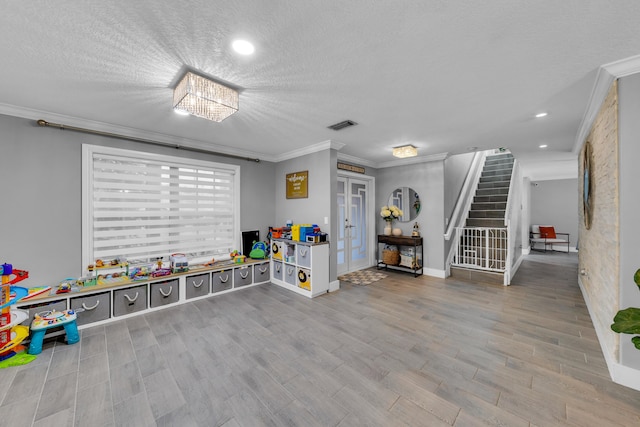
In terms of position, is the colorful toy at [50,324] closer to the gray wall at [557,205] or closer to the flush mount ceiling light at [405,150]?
the flush mount ceiling light at [405,150]

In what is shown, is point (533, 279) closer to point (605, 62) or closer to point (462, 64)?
point (605, 62)

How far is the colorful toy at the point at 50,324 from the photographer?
7.48 feet

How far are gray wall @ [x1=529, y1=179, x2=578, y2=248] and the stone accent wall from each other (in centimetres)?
720

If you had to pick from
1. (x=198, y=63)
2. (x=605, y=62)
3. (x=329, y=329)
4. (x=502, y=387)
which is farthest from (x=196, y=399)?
(x=605, y=62)

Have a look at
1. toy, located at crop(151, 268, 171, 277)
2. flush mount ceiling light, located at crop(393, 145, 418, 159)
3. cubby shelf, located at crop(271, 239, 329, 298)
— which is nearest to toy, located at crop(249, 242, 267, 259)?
cubby shelf, located at crop(271, 239, 329, 298)

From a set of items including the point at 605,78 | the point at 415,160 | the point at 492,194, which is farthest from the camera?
the point at 492,194

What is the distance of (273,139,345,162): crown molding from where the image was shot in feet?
13.2

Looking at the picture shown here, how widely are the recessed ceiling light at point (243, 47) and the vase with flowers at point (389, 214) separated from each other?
4.35m

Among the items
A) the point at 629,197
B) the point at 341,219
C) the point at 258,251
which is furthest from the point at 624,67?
the point at 258,251

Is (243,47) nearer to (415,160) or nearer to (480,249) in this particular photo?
(415,160)

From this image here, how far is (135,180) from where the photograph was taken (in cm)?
344

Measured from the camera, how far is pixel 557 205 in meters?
8.20

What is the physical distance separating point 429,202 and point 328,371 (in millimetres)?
4124

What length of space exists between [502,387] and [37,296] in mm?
4532
